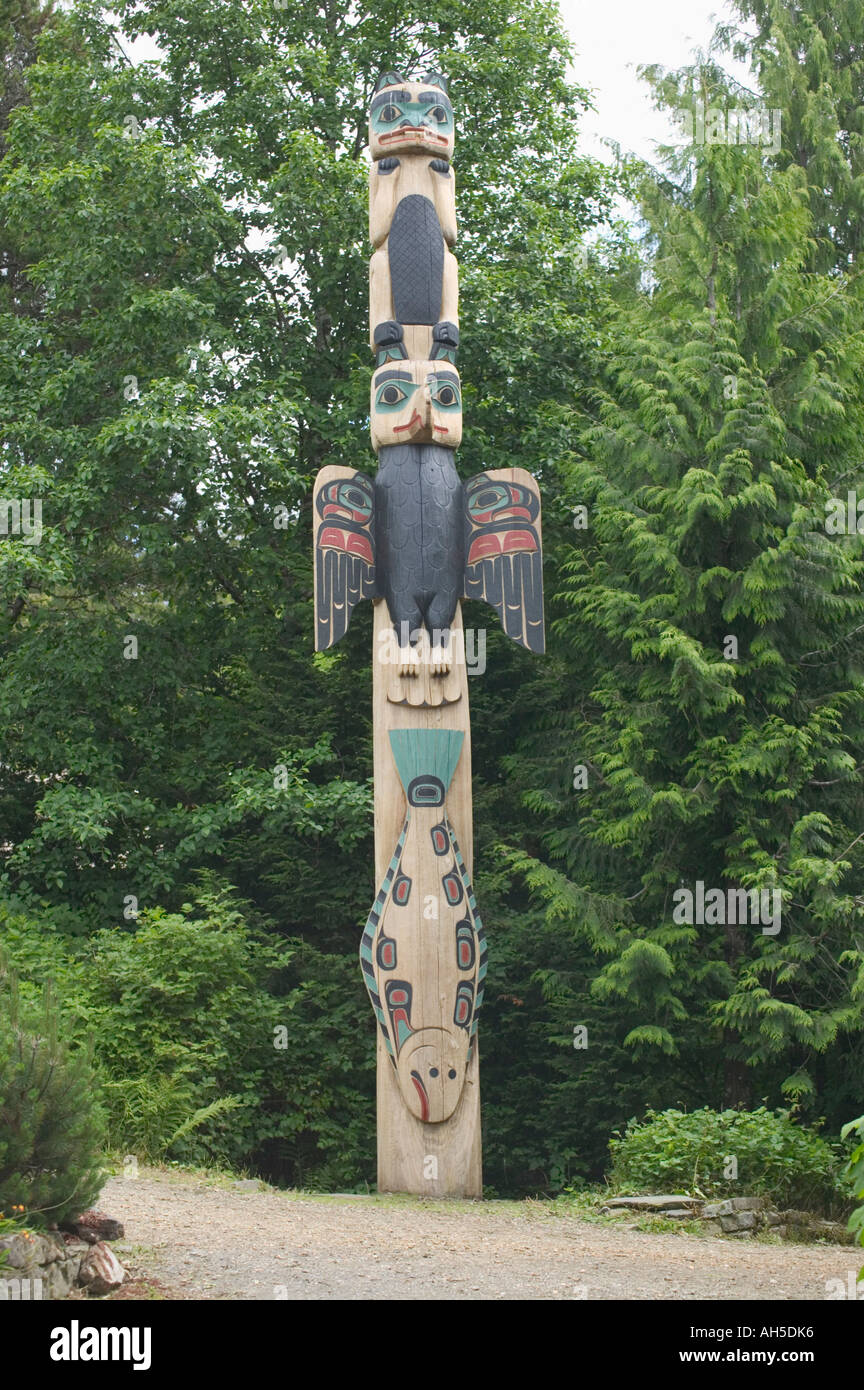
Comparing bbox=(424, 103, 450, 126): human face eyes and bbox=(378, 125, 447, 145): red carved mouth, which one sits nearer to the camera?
bbox=(378, 125, 447, 145): red carved mouth

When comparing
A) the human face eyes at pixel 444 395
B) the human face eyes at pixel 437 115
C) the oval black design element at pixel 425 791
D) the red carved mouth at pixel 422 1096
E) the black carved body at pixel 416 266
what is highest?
the human face eyes at pixel 437 115

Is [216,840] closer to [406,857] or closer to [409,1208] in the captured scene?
[406,857]

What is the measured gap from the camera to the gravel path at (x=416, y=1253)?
6219 mm

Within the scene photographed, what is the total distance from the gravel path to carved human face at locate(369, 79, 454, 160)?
7.37m

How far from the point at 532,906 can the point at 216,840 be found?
2.97 metres

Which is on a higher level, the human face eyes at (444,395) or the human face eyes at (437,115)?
the human face eyes at (437,115)

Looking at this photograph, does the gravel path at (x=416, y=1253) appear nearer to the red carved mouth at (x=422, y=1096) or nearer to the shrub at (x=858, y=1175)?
the red carved mouth at (x=422, y=1096)

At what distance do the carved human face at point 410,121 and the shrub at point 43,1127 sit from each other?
7.01 meters

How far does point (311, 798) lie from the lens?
11.9m

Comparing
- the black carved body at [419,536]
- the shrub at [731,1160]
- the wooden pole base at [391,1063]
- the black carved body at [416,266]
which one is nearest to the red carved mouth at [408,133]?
the black carved body at [416,266]

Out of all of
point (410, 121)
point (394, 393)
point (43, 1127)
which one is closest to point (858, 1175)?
point (43, 1127)

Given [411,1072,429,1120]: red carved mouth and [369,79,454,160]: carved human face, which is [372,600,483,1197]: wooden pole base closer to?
[411,1072,429,1120]: red carved mouth

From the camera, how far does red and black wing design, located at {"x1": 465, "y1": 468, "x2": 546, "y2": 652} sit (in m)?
9.98

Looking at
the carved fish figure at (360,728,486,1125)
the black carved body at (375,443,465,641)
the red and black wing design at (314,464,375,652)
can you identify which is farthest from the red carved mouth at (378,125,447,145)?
the carved fish figure at (360,728,486,1125)
